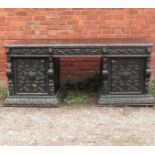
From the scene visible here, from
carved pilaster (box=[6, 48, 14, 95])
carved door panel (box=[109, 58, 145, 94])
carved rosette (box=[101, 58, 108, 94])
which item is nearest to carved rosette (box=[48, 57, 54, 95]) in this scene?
carved pilaster (box=[6, 48, 14, 95])

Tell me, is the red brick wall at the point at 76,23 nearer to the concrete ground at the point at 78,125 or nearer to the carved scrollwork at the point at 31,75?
the carved scrollwork at the point at 31,75

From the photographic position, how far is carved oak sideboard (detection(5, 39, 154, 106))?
19.2 ft

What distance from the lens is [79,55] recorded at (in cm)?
586

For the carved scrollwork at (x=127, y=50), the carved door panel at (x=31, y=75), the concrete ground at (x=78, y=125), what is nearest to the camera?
the concrete ground at (x=78, y=125)

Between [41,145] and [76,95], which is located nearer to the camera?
[41,145]

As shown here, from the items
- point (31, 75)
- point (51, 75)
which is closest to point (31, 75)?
point (31, 75)

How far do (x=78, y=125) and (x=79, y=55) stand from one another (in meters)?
1.05

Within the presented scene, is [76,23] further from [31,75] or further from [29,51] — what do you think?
[31,75]

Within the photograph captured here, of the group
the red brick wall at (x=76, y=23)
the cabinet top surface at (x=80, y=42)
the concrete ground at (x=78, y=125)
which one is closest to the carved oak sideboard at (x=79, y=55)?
the cabinet top surface at (x=80, y=42)

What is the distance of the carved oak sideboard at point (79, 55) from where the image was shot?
587cm

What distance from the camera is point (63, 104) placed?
6141 mm

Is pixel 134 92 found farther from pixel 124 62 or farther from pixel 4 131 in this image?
pixel 4 131

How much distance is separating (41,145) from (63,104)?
1561 mm

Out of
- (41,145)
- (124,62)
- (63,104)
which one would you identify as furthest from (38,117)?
(124,62)
